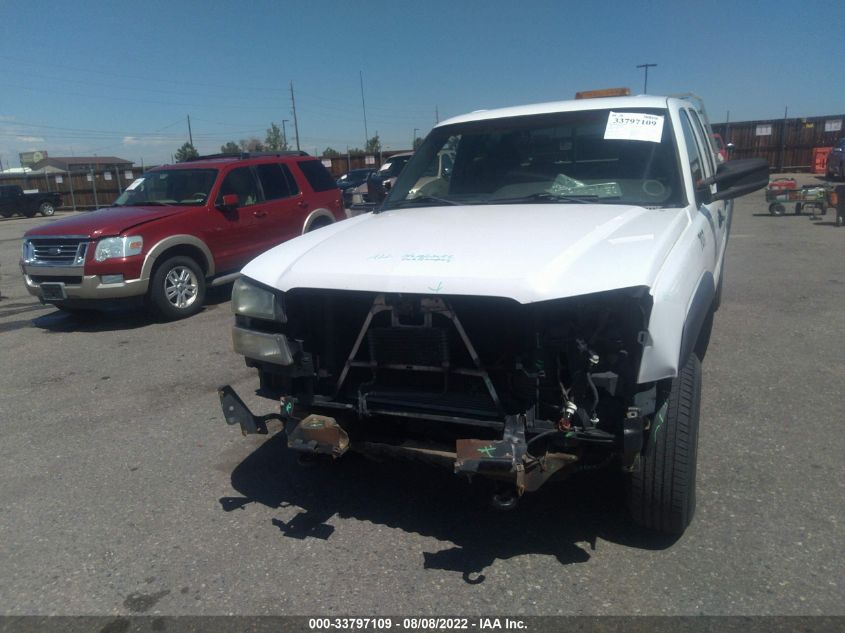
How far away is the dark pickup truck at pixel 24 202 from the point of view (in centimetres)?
2984

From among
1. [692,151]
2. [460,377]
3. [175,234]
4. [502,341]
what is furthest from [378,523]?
[175,234]

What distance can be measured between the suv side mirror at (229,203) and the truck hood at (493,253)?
5107 millimetres

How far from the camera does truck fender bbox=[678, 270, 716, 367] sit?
2.88 meters

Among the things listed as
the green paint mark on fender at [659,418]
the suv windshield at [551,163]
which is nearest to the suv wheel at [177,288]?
the suv windshield at [551,163]

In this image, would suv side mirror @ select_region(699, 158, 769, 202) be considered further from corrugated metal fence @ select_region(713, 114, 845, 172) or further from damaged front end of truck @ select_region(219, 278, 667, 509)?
corrugated metal fence @ select_region(713, 114, 845, 172)

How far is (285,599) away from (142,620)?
22.6 inches

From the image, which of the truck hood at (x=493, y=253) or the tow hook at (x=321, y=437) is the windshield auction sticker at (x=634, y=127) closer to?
the truck hood at (x=493, y=253)

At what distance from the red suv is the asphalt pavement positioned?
2.52 meters

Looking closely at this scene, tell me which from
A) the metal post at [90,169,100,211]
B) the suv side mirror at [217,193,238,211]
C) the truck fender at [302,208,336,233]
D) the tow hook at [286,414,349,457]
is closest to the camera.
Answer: the tow hook at [286,414,349,457]

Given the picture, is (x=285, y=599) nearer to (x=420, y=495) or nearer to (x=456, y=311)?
(x=420, y=495)

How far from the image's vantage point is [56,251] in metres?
7.88

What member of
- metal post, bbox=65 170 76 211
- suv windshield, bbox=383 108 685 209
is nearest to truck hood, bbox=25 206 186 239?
suv windshield, bbox=383 108 685 209

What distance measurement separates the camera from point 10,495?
12.8 feet

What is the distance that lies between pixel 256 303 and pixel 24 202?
3246cm
